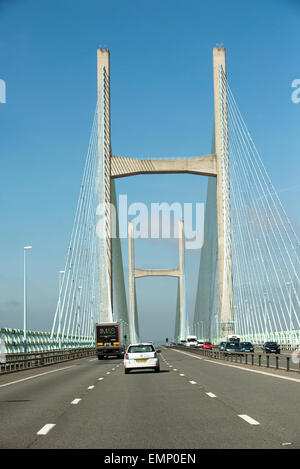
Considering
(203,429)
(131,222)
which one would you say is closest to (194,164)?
(203,429)

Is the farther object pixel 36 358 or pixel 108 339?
pixel 108 339

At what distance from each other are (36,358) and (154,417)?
30.9 m

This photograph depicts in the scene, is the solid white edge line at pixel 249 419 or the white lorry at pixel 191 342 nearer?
the solid white edge line at pixel 249 419

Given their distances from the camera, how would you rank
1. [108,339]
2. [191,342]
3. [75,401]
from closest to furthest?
1. [75,401]
2. [108,339]
3. [191,342]

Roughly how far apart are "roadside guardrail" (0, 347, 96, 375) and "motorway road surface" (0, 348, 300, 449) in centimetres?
1642

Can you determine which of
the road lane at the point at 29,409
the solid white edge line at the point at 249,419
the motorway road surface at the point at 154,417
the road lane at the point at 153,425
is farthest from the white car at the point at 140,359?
the solid white edge line at the point at 249,419

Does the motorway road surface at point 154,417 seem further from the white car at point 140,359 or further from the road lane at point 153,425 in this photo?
the white car at point 140,359

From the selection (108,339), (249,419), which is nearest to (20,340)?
(108,339)

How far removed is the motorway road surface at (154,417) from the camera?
960 centimetres

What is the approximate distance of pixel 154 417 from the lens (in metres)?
12.7

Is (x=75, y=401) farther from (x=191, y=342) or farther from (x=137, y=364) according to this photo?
(x=191, y=342)

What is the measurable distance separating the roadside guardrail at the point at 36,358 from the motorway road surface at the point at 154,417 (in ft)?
53.9

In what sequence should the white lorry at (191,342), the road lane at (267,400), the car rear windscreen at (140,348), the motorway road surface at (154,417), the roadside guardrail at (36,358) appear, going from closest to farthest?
the motorway road surface at (154,417) → the road lane at (267,400) → the car rear windscreen at (140,348) → the roadside guardrail at (36,358) → the white lorry at (191,342)

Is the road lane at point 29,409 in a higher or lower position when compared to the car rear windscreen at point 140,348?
lower
